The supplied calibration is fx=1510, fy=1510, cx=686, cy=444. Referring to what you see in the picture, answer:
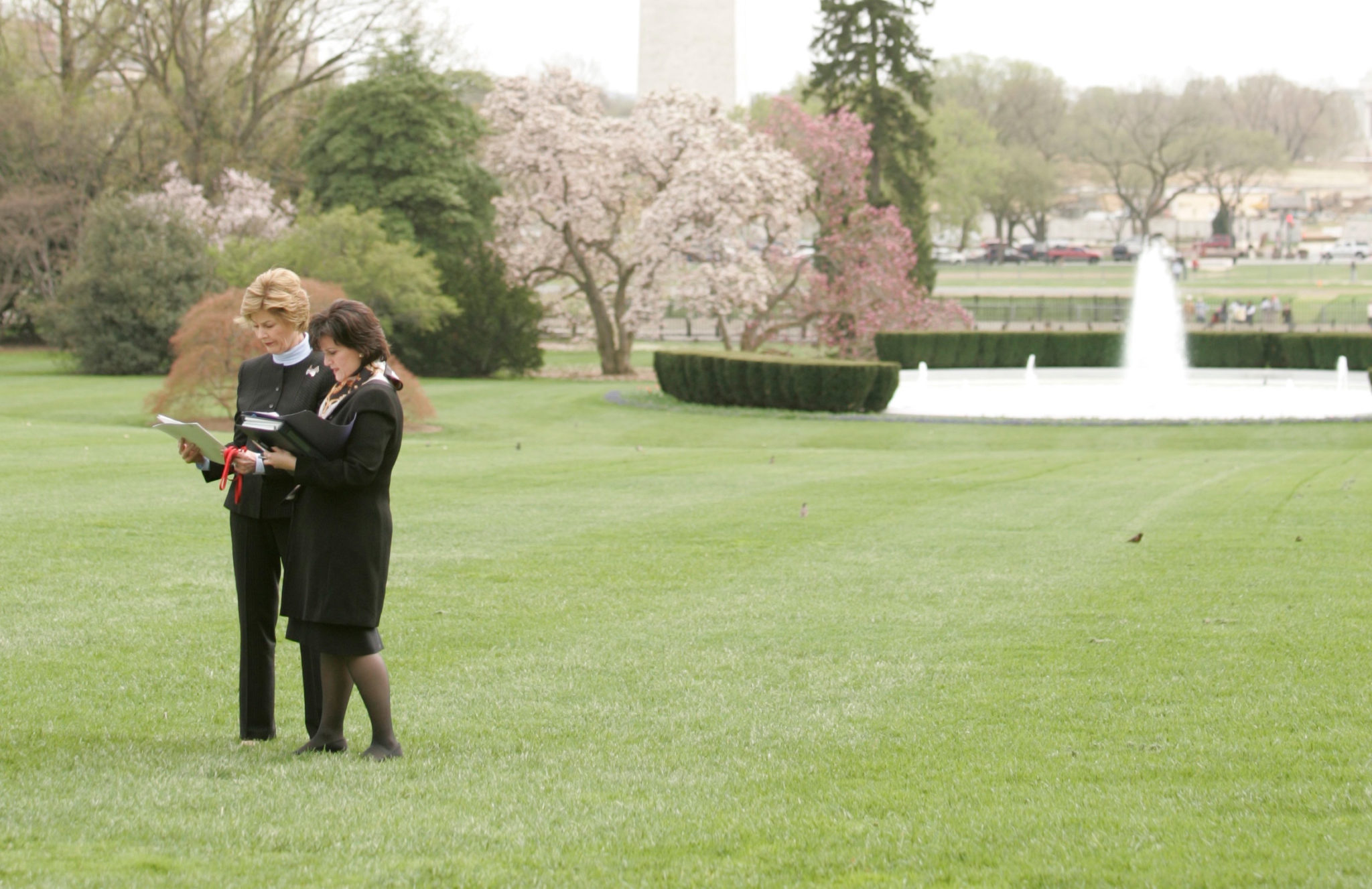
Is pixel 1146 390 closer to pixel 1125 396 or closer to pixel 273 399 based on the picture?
pixel 1125 396

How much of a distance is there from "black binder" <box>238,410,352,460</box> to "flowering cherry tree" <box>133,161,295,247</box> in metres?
37.8

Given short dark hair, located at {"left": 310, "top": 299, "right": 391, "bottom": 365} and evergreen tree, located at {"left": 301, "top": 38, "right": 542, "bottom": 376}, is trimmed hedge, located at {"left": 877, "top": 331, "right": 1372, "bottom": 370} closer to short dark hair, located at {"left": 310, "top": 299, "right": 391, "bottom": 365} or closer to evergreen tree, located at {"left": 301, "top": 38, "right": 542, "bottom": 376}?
evergreen tree, located at {"left": 301, "top": 38, "right": 542, "bottom": 376}

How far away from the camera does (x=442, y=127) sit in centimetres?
4556

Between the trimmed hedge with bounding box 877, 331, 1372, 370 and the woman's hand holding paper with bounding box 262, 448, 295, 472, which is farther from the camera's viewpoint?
the trimmed hedge with bounding box 877, 331, 1372, 370

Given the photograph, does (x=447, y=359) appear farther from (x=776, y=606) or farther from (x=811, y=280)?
(x=776, y=606)

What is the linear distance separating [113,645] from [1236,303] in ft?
199

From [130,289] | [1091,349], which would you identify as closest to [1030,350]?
[1091,349]

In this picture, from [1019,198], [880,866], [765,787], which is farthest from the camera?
[1019,198]

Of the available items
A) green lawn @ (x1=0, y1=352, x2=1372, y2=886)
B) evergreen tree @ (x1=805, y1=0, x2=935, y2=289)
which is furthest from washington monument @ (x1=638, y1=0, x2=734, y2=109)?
green lawn @ (x1=0, y1=352, x2=1372, y2=886)

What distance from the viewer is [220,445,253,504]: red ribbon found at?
18.2 feet

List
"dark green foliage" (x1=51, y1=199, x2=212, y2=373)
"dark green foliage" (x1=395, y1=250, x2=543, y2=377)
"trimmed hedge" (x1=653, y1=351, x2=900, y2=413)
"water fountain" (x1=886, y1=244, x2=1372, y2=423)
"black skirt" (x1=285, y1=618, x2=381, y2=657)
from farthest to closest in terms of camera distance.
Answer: "dark green foliage" (x1=395, y1=250, x2=543, y2=377)
"dark green foliage" (x1=51, y1=199, x2=212, y2=373)
"water fountain" (x1=886, y1=244, x2=1372, y2=423)
"trimmed hedge" (x1=653, y1=351, x2=900, y2=413)
"black skirt" (x1=285, y1=618, x2=381, y2=657)

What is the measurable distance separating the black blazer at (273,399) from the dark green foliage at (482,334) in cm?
3475

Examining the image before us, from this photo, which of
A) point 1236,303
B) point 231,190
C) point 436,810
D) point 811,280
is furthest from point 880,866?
point 1236,303

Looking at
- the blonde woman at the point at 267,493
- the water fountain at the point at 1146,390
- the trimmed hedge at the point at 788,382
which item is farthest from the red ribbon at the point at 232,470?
the trimmed hedge at the point at 788,382
